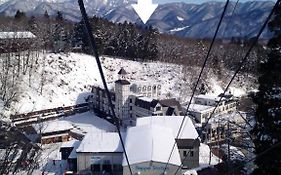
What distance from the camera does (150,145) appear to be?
29.7 ft

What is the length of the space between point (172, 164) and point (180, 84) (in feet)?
42.5

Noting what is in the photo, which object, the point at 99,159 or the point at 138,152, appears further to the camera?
the point at 99,159

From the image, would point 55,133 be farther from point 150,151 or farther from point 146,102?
Result: point 150,151

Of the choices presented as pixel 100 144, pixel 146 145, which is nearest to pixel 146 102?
pixel 100 144

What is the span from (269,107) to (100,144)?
22.1 feet

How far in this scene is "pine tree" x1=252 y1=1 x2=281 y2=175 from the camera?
154 inches

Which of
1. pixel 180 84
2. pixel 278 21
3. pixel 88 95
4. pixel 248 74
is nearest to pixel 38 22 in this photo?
pixel 88 95

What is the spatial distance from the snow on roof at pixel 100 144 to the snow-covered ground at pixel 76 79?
6.91 meters

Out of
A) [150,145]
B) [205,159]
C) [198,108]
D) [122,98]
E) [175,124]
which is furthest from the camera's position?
[198,108]

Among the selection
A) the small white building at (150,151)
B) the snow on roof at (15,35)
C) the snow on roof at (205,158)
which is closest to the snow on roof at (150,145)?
the small white building at (150,151)

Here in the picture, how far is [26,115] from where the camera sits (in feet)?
52.2

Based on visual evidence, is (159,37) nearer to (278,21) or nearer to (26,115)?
(26,115)

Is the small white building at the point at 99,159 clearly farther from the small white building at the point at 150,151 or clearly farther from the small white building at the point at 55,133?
the small white building at the point at 55,133

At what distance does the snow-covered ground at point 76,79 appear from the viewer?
17.6 m
